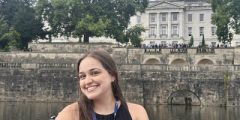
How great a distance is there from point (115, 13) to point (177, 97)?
640 inches

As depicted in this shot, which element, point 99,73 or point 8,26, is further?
point 8,26

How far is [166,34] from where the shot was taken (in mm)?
100812

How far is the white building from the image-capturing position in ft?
326

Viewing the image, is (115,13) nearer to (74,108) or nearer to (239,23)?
(239,23)

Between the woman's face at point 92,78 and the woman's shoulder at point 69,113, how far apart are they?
0.20 metres

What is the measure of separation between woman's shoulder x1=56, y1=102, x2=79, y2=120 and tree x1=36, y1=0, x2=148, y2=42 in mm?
55154

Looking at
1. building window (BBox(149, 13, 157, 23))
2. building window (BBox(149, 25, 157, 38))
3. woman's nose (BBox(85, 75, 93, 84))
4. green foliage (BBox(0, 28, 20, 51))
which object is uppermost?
building window (BBox(149, 13, 157, 23))

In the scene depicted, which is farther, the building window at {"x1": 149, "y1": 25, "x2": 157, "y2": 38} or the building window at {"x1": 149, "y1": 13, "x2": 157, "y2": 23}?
the building window at {"x1": 149, "y1": 25, "x2": 157, "y2": 38}

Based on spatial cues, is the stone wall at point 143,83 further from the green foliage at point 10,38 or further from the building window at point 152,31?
the building window at point 152,31

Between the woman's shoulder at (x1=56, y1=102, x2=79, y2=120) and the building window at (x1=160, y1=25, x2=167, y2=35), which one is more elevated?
the building window at (x1=160, y1=25, x2=167, y2=35)

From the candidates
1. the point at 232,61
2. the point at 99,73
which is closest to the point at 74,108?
the point at 99,73

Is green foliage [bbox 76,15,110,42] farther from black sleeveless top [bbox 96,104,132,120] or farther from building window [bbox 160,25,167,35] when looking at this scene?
black sleeveless top [bbox 96,104,132,120]

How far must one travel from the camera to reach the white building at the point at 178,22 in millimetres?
99375

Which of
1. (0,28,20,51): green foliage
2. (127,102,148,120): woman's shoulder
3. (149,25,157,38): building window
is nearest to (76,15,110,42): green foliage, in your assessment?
(0,28,20,51): green foliage
